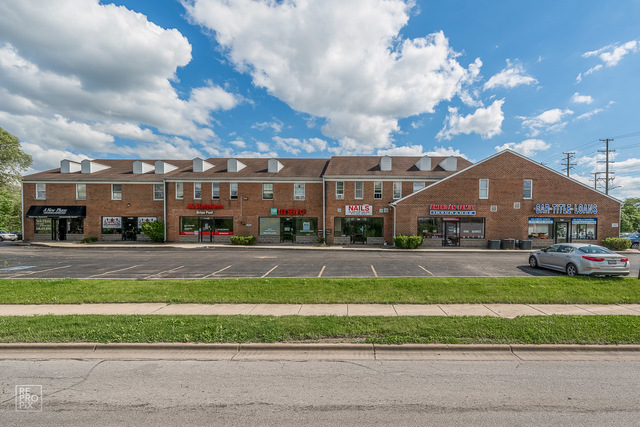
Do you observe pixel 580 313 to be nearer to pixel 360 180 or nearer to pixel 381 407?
pixel 381 407

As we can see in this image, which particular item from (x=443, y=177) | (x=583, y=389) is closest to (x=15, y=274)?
(x=583, y=389)

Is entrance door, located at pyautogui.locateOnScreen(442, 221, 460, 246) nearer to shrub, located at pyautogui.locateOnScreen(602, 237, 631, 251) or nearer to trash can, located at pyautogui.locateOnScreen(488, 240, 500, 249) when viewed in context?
trash can, located at pyautogui.locateOnScreen(488, 240, 500, 249)

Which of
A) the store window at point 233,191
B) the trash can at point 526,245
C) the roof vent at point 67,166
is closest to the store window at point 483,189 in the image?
the trash can at point 526,245

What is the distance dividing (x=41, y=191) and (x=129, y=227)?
33.8ft

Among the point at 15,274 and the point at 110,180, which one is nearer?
the point at 15,274

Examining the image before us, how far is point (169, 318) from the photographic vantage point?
7.00m

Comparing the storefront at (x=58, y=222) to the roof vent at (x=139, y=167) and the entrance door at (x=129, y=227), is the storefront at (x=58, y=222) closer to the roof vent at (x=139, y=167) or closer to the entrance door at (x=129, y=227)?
the entrance door at (x=129, y=227)

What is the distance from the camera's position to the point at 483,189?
25359mm

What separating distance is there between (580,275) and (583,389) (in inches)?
394

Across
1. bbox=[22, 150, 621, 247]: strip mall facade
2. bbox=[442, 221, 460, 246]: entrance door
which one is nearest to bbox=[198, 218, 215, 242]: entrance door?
bbox=[22, 150, 621, 247]: strip mall facade

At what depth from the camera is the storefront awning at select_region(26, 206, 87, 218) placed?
28.4 m

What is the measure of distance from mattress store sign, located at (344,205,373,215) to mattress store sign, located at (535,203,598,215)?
15340mm

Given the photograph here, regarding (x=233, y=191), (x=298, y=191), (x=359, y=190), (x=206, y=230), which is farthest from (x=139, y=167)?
(x=359, y=190)

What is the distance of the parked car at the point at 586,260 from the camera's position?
36.1 feet
